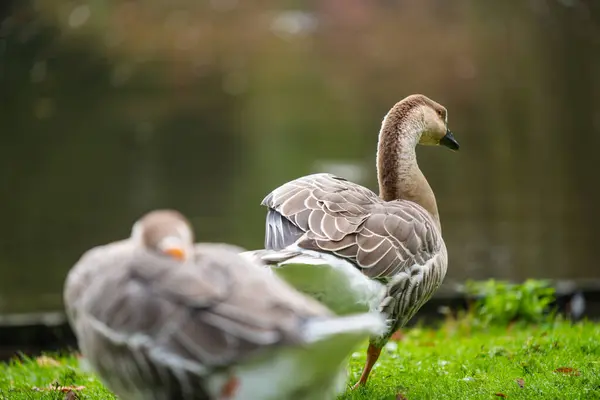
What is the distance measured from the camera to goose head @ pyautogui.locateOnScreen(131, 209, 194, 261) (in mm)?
3420

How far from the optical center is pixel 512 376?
17.2 feet

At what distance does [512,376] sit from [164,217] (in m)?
2.79

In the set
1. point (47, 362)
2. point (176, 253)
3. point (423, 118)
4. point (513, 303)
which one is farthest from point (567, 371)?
point (47, 362)

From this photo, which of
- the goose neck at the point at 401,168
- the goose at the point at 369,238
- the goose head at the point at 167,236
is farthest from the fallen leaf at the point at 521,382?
the goose head at the point at 167,236

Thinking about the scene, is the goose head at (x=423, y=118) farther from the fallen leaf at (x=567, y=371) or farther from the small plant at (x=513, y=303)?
the fallen leaf at (x=567, y=371)

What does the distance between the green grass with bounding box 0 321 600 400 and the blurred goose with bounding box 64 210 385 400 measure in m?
1.81

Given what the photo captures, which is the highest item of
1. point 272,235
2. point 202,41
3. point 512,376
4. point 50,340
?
point 272,235

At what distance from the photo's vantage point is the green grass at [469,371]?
4938 mm

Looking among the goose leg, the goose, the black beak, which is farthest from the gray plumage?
the black beak

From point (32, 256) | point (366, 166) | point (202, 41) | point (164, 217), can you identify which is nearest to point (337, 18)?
point (202, 41)

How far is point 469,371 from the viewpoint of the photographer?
5508 mm

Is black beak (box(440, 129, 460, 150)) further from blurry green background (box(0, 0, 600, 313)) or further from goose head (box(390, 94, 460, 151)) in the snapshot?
blurry green background (box(0, 0, 600, 313))

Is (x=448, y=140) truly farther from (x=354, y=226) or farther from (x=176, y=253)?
(x=176, y=253)

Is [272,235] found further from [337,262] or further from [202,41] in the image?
[202,41]
